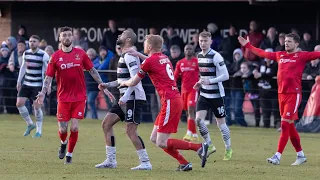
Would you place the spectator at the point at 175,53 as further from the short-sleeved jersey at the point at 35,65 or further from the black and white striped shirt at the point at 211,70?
the black and white striped shirt at the point at 211,70

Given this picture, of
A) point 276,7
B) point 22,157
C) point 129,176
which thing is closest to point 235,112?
point 276,7

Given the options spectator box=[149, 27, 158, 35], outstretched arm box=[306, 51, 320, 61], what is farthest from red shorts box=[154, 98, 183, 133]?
spectator box=[149, 27, 158, 35]

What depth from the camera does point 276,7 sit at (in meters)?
25.1

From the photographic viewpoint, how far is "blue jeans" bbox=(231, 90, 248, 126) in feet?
75.5

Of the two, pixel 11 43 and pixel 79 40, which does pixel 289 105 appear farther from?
pixel 11 43

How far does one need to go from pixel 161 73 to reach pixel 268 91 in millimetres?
10378

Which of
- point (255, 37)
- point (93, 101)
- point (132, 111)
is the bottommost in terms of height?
point (93, 101)

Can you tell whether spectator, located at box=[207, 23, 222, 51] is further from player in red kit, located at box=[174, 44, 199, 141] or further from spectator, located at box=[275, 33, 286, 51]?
player in red kit, located at box=[174, 44, 199, 141]

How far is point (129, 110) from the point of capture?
13.1 m

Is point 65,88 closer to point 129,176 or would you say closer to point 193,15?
point 129,176

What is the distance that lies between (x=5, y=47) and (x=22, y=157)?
11.4 metres

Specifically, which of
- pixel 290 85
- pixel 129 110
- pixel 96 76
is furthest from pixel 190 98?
pixel 129 110

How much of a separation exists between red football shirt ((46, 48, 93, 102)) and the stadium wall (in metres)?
10.4

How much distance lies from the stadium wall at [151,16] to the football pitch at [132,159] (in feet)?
16.1
